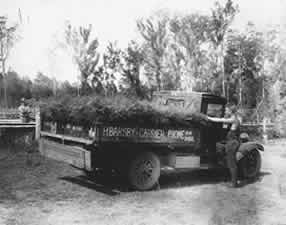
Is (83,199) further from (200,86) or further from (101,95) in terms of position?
(200,86)

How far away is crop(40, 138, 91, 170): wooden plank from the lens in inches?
260

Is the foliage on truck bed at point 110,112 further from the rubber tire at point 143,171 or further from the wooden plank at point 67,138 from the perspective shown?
the rubber tire at point 143,171

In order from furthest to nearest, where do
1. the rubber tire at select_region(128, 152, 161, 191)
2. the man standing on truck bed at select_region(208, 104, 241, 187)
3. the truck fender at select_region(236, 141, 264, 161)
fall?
1. the truck fender at select_region(236, 141, 264, 161)
2. the man standing on truck bed at select_region(208, 104, 241, 187)
3. the rubber tire at select_region(128, 152, 161, 191)

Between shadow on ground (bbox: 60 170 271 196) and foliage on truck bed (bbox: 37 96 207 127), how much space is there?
141 cm

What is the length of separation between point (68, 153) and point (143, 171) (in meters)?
1.55

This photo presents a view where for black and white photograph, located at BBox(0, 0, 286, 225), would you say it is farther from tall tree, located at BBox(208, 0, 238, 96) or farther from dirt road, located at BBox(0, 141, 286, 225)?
tall tree, located at BBox(208, 0, 238, 96)

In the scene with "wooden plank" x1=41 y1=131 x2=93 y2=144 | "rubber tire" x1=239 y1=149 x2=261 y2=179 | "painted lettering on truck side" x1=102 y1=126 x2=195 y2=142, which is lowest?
"rubber tire" x1=239 y1=149 x2=261 y2=179

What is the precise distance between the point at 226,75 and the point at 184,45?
8.83 m

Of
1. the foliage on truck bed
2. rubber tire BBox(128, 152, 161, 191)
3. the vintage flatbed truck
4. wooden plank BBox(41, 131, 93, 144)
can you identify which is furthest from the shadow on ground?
the foliage on truck bed

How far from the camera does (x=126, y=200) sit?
6652 mm

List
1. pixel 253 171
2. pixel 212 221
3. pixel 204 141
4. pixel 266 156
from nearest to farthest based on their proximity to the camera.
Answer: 1. pixel 212 221
2. pixel 204 141
3. pixel 253 171
4. pixel 266 156

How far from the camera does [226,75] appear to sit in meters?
38.3

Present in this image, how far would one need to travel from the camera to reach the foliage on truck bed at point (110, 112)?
261 inches

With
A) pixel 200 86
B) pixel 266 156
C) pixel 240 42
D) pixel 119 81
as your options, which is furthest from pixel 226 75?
pixel 266 156
